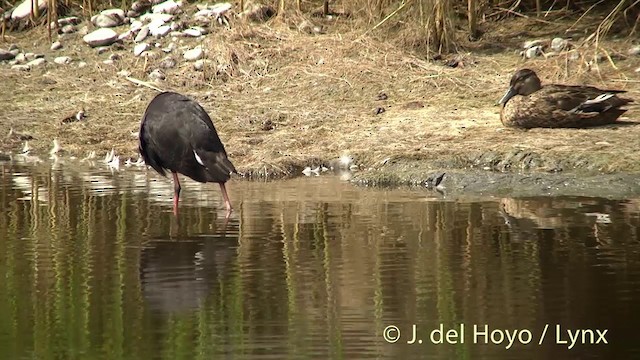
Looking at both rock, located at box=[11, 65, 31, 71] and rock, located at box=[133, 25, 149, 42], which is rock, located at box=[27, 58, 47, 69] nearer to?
rock, located at box=[11, 65, 31, 71]

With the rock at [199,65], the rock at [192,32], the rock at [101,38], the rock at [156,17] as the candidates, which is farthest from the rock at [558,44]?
the rock at [101,38]

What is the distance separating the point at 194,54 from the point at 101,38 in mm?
1730

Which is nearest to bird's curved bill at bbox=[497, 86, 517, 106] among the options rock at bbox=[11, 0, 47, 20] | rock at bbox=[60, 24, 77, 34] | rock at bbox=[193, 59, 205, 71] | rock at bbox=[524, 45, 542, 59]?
rock at bbox=[524, 45, 542, 59]

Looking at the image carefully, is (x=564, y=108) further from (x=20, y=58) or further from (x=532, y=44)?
(x=20, y=58)

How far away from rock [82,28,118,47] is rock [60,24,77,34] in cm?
57

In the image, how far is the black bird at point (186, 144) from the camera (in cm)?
982

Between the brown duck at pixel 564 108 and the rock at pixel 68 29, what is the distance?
23.6ft

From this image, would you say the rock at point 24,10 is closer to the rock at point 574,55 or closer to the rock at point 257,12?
the rock at point 257,12

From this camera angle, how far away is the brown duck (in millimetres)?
12188

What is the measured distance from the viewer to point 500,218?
9.21 meters

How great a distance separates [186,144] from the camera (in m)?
9.88

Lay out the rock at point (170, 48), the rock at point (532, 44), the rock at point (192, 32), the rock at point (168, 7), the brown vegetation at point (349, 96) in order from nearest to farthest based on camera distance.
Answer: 1. the brown vegetation at point (349, 96)
2. the rock at point (532, 44)
3. the rock at point (170, 48)
4. the rock at point (192, 32)
5. the rock at point (168, 7)

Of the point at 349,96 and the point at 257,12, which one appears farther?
the point at 257,12

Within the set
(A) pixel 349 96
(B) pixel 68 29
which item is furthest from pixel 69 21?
(A) pixel 349 96
